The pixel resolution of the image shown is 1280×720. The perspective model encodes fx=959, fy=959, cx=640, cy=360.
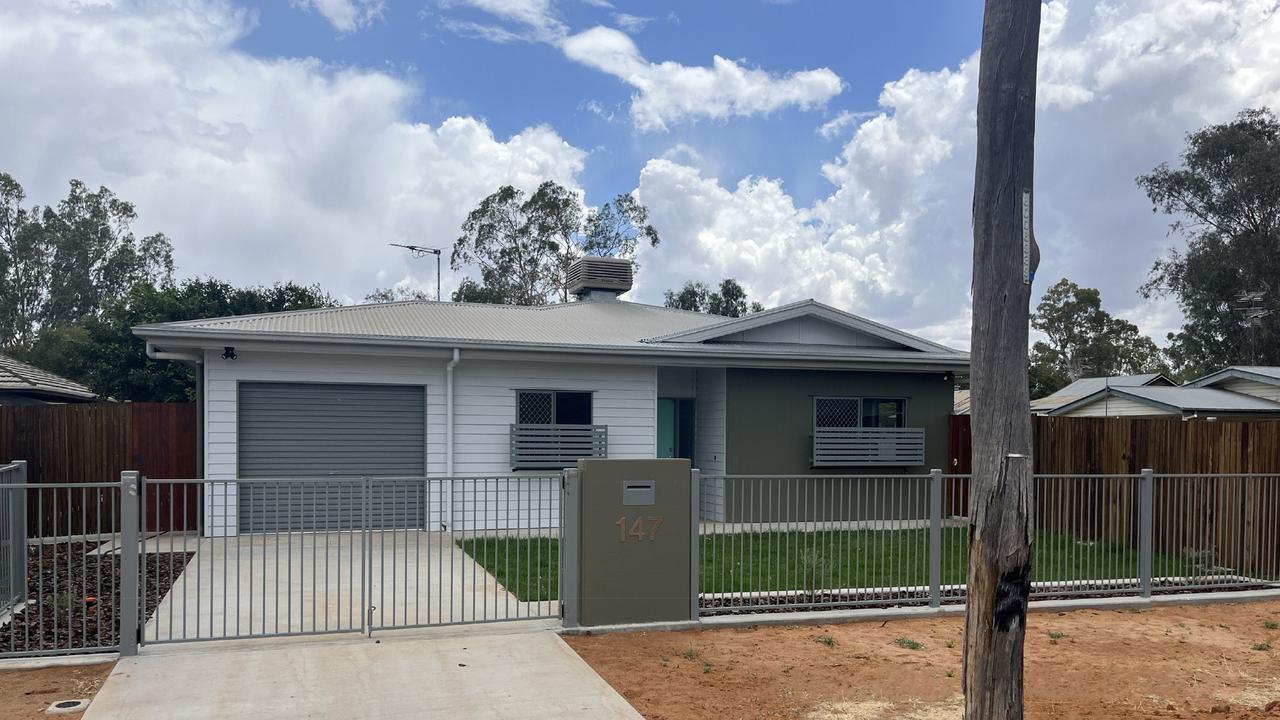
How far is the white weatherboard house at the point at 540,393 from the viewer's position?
13.7m

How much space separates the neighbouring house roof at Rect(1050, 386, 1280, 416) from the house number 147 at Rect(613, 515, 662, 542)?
14722 mm

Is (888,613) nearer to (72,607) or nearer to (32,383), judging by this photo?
(72,607)

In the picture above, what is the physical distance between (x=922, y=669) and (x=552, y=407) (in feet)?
29.3

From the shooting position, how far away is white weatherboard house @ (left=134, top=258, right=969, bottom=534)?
44.8 ft

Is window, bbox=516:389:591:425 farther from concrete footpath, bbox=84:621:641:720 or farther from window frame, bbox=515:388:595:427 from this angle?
concrete footpath, bbox=84:621:641:720

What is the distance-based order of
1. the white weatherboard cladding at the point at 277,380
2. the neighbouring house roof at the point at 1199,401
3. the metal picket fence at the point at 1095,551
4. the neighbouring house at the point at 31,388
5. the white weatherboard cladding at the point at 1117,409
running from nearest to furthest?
the metal picket fence at the point at 1095,551 → the white weatherboard cladding at the point at 277,380 → the neighbouring house at the point at 31,388 → the neighbouring house roof at the point at 1199,401 → the white weatherboard cladding at the point at 1117,409

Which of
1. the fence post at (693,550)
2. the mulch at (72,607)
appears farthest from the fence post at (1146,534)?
the mulch at (72,607)

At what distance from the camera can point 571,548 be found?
26.7 ft

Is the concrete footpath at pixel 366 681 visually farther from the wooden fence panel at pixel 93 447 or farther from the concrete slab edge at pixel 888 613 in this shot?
the wooden fence panel at pixel 93 447

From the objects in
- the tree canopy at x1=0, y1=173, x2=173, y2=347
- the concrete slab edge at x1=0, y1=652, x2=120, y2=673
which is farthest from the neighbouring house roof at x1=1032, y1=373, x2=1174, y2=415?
the tree canopy at x1=0, y1=173, x2=173, y2=347

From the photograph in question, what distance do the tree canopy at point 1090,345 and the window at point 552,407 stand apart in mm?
41581

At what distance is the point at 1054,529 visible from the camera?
A: 11.1 meters

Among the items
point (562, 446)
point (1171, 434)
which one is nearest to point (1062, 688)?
point (1171, 434)

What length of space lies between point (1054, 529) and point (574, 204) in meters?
33.4
